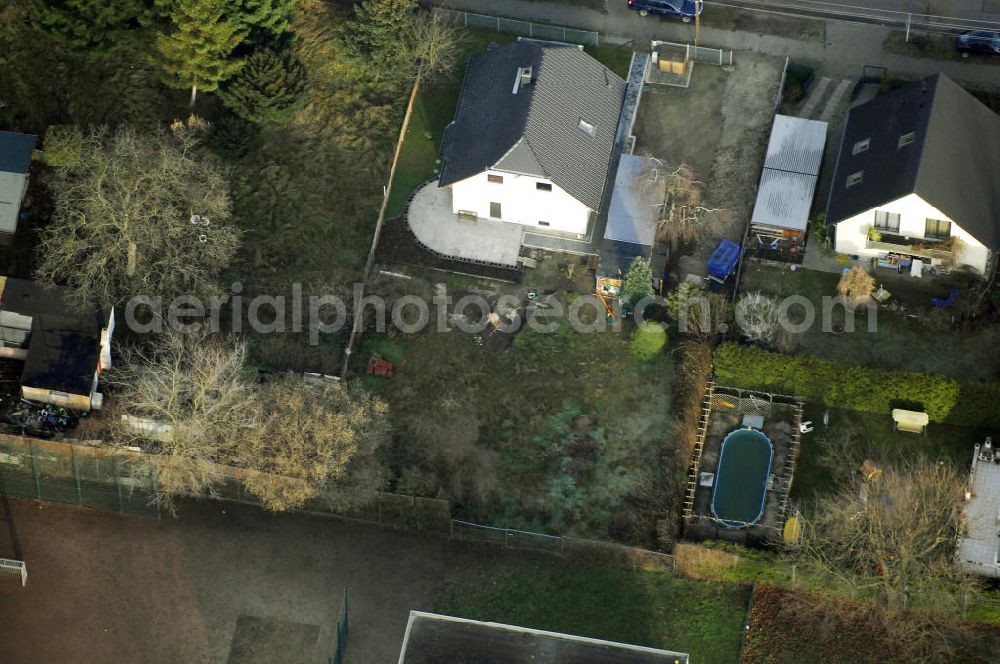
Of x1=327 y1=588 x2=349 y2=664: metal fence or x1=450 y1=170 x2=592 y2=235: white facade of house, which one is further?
x1=450 y1=170 x2=592 y2=235: white facade of house

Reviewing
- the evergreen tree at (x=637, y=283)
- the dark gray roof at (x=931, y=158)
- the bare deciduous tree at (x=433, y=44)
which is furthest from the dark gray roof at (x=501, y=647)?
the bare deciduous tree at (x=433, y=44)

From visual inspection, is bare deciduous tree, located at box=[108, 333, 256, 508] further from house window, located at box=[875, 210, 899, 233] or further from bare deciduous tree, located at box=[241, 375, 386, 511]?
house window, located at box=[875, 210, 899, 233]

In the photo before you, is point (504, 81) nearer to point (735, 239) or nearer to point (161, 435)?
point (735, 239)

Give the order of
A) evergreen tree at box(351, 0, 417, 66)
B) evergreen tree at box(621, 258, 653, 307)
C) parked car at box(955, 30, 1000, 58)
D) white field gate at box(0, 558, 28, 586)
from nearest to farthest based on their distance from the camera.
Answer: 1. white field gate at box(0, 558, 28, 586)
2. evergreen tree at box(621, 258, 653, 307)
3. evergreen tree at box(351, 0, 417, 66)
4. parked car at box(955, 30, 1000, 58)

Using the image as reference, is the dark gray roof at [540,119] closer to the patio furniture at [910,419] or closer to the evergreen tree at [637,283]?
the evergreen tree at [637,283]

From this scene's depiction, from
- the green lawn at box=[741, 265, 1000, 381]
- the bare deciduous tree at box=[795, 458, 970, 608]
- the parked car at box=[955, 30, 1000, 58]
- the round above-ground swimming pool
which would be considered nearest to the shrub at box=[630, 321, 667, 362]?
the round above-ground swimming pool

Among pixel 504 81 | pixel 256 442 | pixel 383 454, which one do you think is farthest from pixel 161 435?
pixel 504 81
